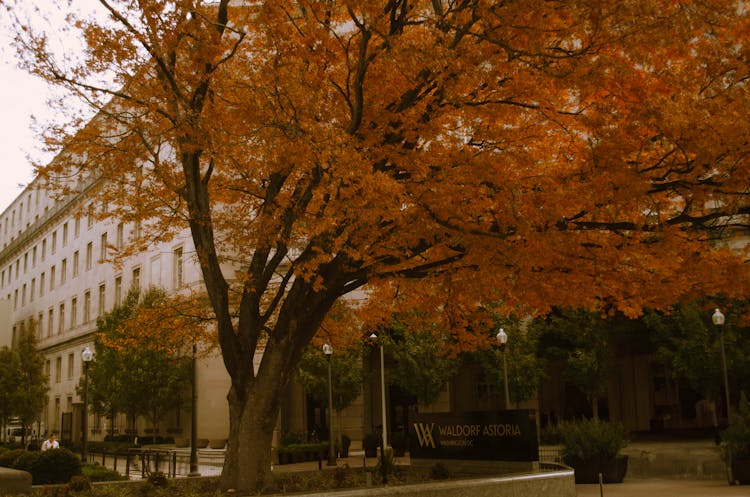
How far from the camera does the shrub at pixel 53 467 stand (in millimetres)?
19164

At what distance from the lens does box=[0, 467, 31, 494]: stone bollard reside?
50.1 ft

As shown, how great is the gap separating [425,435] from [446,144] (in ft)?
22.9

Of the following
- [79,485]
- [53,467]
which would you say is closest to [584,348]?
[53,467]

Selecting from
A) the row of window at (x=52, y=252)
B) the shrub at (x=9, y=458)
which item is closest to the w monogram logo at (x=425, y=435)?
the shrub at (x=9, y=458)

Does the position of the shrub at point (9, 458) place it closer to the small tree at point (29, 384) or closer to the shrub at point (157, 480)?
the shrub at point (157, 480)

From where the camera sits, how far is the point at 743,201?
41.3 feet

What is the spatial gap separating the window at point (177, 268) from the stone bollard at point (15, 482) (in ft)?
91.3

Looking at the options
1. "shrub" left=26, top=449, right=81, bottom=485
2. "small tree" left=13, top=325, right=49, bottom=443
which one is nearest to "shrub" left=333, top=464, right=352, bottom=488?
"shrub" left=26, top=449, right=81, bottom=485

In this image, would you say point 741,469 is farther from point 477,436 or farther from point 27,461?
point 27,461

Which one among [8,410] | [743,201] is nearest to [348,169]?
[743,201]

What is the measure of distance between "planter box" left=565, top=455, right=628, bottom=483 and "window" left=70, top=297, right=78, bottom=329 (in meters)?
48.2

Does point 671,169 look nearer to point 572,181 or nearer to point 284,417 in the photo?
point 572,181

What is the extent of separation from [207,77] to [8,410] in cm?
4467

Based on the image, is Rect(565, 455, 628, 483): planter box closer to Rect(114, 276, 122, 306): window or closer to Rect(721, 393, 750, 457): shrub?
Rect(721, 393, 750, 457): shrub
